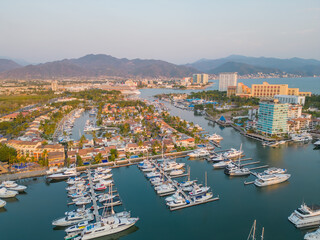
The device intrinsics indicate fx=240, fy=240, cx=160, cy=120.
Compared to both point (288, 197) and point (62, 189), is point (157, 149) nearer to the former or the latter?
point (62, 189)

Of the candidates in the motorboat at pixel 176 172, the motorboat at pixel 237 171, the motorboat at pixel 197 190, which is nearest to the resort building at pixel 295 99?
the motorboat at pixel 237 171

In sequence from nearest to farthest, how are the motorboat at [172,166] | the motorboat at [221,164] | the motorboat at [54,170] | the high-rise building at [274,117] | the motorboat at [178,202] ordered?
the motorboat at [178,202] → the motorboat at [54,170] → the motorboat at [172,166] → the motorboat at [221,164] → the high-rise building at [274,117]

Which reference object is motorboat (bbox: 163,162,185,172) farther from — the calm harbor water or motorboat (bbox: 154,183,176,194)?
motorboat (bbox: 154,183,176,194)

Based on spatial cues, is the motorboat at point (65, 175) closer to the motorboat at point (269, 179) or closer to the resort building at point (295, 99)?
the motorboat at point (269, 179)

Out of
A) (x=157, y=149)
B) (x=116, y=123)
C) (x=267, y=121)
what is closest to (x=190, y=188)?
(x=157, y=149)

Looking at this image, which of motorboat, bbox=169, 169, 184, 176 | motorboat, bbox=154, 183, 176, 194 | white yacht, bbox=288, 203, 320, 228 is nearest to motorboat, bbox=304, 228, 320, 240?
white yacht, bbox=288, 203, 320, 228

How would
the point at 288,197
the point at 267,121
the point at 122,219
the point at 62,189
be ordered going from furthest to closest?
the point at 267,121
the point at 62,189
the point at 288,197
the point at 122,219
